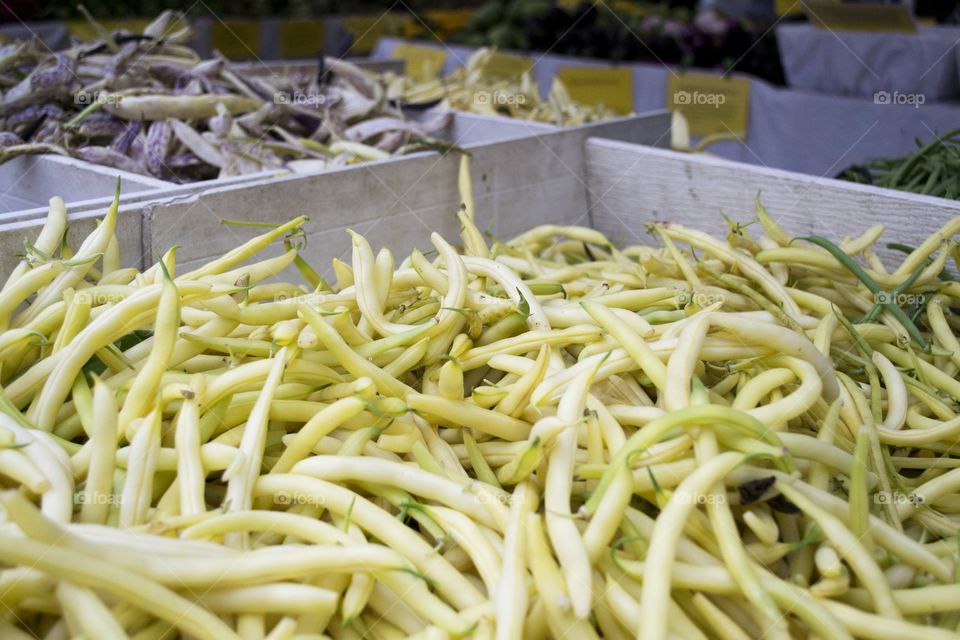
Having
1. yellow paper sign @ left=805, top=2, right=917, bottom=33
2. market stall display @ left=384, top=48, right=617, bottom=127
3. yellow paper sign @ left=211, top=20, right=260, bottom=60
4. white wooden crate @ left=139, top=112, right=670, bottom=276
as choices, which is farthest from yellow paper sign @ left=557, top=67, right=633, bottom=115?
yellow paper sign @ left=211, top=20, right=260, bottom=60

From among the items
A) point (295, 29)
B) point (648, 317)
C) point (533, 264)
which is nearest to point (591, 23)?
point (295, 29)

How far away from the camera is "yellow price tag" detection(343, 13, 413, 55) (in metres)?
5.62

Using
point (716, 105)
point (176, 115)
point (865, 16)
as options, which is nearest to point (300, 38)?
point (716, 105)

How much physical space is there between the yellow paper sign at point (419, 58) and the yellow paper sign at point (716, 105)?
126 cm

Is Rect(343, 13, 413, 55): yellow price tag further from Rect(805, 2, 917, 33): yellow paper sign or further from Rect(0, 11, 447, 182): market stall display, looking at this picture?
Rect(805, 2, 917, 33): yellow paper sign

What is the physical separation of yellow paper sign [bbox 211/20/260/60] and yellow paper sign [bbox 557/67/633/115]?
7.16ft

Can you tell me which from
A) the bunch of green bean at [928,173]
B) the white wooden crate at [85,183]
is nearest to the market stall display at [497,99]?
the bunch of green bean at [928,173]

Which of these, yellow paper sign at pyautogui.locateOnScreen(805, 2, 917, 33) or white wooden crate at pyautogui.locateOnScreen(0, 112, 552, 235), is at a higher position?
yellow paper sign at pyautogui.locateOnScreen(805, 2, 917, 33)

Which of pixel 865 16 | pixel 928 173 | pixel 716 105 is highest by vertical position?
pixel 865 16

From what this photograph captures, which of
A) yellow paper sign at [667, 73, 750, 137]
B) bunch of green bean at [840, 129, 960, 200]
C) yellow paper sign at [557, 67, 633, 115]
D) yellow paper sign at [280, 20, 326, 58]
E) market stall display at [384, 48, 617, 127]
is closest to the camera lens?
bunch of green bean at [840, 129, 960, 200]

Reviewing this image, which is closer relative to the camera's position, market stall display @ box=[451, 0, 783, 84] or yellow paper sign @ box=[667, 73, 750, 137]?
yellow paper sign @ box=[667, 73, 750, 137]

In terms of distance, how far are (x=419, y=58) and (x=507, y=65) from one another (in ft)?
2.22

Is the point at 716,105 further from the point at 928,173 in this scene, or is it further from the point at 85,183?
the point at 85,183

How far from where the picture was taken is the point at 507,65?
4.14 m
